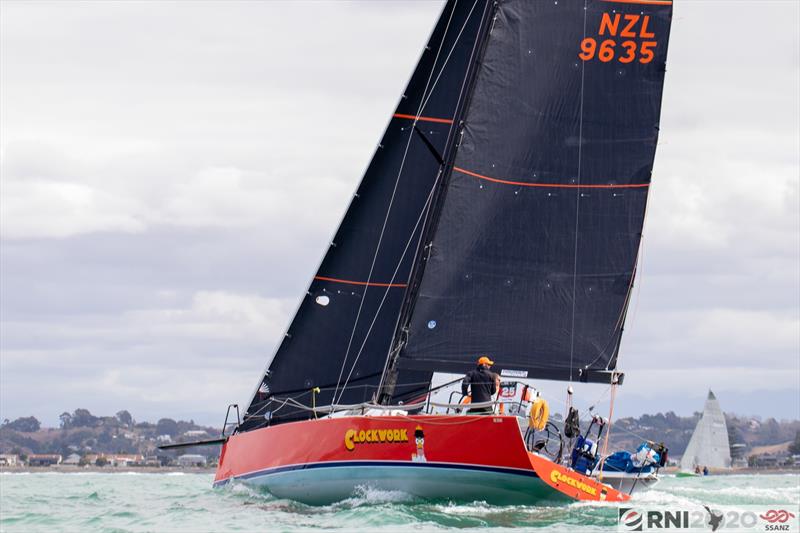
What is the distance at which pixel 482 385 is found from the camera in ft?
75.2

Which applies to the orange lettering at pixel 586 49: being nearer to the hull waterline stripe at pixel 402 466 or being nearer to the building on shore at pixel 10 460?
the hull waterline stripe at pixel 402 466

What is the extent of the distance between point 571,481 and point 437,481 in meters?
2.12

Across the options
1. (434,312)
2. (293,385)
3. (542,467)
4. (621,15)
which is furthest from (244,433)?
(621,15)

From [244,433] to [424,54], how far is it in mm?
8215

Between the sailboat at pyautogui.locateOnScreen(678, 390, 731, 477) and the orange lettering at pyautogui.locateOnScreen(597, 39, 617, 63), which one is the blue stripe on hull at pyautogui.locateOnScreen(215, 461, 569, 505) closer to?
the orange lettering at pyautogui.locateOnScreen(597, 39, 617, 63)

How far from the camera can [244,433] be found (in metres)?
27.8

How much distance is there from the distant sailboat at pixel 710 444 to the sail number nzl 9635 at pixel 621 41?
77.2m

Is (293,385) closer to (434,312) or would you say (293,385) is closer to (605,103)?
(434,312)

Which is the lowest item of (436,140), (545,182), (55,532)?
(55,532)

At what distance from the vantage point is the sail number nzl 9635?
80.7 feet

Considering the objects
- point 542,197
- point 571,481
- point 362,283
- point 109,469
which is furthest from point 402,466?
point 109,469

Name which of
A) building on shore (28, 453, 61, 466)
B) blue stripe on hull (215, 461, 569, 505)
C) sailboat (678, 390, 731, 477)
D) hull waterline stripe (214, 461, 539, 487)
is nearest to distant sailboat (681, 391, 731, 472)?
sailboat (678, 390, 731, 477)

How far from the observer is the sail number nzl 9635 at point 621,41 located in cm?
2459

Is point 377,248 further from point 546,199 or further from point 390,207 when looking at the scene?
point 546,199
